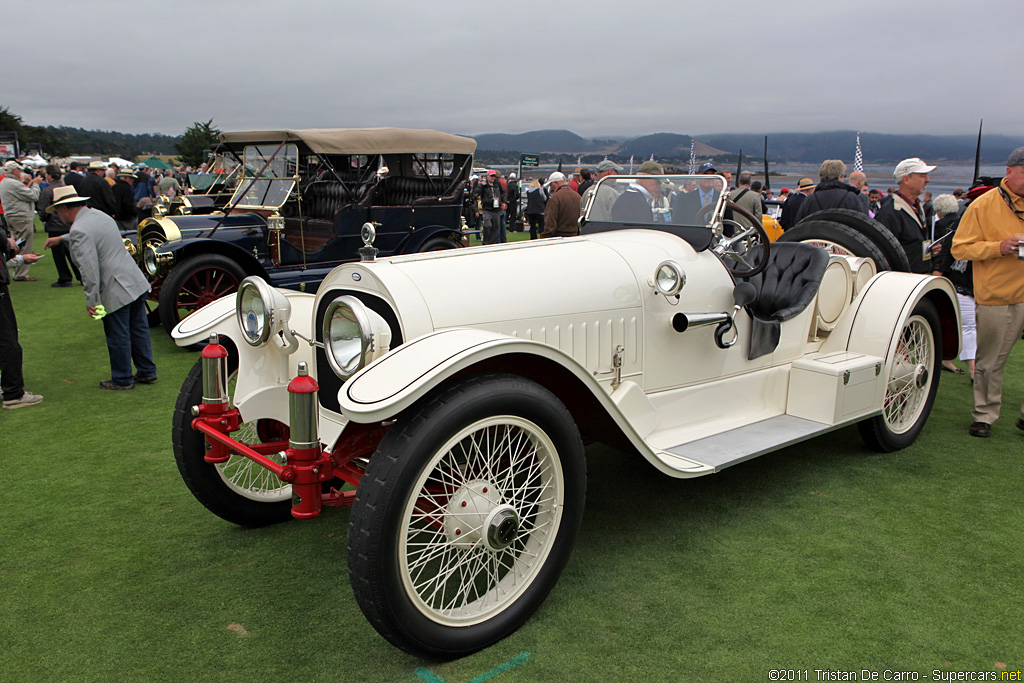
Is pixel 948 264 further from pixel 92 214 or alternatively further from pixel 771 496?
pixel 92 214

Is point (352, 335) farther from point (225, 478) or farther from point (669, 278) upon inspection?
point (669, 278)

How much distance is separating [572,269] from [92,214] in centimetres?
424

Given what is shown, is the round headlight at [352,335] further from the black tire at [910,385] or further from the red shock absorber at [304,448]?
the black tire at [910,385]

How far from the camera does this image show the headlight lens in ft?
9.62

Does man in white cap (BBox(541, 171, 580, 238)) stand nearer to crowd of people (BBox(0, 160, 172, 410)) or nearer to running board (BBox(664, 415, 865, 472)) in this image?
crowd of people (BBox(0, 160, 172, 410))

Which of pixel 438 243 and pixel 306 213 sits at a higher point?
pixel 306 213

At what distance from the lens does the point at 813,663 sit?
239 centimetres

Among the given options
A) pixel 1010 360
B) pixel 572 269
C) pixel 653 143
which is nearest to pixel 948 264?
pixel 1010 360

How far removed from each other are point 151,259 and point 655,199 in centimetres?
582

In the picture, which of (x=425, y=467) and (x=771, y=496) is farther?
(x=771, y=496)

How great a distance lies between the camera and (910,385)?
14.5 feet

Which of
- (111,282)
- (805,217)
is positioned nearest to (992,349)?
(805,217)

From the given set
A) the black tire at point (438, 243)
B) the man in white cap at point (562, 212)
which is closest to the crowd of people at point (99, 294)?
the black tire at point (438, 243)

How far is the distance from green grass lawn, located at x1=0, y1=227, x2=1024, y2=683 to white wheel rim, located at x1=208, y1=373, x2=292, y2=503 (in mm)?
189
